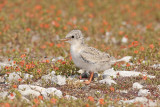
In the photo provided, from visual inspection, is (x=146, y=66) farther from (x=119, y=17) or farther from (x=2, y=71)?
(x=119, y=17)

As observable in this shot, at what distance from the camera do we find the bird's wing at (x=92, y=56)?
802 cm

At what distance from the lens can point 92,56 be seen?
8.16 m

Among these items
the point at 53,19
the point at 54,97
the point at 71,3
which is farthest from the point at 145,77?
the point at 71,3

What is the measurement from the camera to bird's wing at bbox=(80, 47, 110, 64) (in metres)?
A: 8.02

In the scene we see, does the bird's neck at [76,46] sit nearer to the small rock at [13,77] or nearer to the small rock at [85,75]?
the small rock at [85,75]

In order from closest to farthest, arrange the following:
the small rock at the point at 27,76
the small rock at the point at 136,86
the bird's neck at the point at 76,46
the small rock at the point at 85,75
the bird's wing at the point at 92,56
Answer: the small rock at the point at 136,86 → the bird's wing at the point at 92,56 → the bird's neck at the point at 76,46 → the small rock at the point at 27,76 → the small rock at the point at 85,75

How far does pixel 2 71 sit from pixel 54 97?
2.49 meters

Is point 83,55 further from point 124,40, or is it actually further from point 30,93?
point 124,40

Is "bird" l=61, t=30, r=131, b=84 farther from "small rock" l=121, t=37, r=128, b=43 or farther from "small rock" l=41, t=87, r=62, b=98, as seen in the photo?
"small rock" l=121, t=37, r=128, b=43

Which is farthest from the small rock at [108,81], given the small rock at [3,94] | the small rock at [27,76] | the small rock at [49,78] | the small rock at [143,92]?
the small rock at [3,94]

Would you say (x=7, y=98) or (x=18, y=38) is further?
(x=18, y=38)

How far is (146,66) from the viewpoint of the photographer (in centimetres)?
951

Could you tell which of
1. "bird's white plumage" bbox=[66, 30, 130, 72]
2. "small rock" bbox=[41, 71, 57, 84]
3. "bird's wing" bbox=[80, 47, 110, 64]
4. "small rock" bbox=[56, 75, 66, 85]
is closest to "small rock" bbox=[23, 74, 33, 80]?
"small rock" bbox=[41, 71, 57, 84]

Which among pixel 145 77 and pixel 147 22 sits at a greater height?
pixel 147 22
